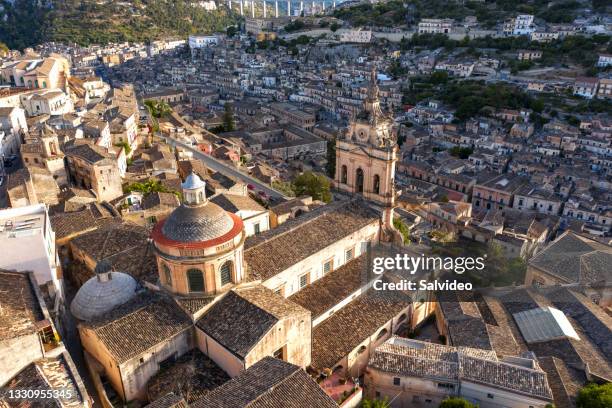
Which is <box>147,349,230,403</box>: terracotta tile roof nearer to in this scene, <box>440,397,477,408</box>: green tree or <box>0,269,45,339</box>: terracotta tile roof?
<box>0,269,45,339</box>: terracotta tile roof

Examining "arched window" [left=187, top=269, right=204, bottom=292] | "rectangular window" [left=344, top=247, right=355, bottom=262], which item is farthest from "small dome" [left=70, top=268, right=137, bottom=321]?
"rectangular window" [left=344, top=247, right=355, bottom=262]

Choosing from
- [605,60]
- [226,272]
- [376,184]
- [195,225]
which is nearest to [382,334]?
[376,184]

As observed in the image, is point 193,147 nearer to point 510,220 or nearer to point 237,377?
point 510,220

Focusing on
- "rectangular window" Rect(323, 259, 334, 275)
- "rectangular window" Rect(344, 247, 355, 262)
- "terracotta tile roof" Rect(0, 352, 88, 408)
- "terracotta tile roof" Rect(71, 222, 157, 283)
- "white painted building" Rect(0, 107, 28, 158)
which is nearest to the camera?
"terracotta tile roof" Rect(0, 352, 88, 408)

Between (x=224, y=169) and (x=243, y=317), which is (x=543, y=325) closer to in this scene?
(x=243, y=317)

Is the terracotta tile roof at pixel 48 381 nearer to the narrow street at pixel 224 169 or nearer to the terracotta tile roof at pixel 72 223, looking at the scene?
the terracotta tile roof at pixel 72 223

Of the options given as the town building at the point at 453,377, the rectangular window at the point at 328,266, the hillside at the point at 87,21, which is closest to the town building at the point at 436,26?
the hillside at the point at 87,21

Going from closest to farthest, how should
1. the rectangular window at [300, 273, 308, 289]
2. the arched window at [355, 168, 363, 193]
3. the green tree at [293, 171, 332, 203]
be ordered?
the rectangular window at [300, 273, 308, 289] → the arched window at [355, 168, 363, 193] → the green tree at [293, 171, 332, 203]
